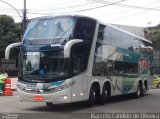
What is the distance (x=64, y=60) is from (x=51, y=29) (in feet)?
5.06

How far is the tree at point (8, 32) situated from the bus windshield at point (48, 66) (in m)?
41.7

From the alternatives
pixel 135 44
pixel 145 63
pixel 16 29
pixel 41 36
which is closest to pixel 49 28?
pixel 41 36

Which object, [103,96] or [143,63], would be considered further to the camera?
[143,63]

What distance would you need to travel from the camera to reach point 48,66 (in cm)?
1627

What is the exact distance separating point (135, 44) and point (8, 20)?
37456 mm

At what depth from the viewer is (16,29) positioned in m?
59.3

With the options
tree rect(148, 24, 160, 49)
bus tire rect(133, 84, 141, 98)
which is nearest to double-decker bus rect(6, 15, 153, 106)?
bus tire rect(133, 84, 141, 98)

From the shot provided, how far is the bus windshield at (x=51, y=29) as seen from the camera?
16625mm

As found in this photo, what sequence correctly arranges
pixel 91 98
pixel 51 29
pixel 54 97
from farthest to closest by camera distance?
pixel 91 98, pixel 51 29, pixel 54 97

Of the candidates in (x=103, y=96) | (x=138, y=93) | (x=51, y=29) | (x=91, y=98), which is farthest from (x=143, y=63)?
(x=51, y=29)

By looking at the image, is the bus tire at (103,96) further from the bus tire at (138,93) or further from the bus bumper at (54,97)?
the bus tire at (138,93)

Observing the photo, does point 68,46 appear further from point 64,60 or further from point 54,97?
point 54,97

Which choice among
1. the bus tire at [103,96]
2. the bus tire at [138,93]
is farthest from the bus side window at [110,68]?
the bus tire at [138,93]

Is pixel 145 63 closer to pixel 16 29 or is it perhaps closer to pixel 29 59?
pixel 29 59
